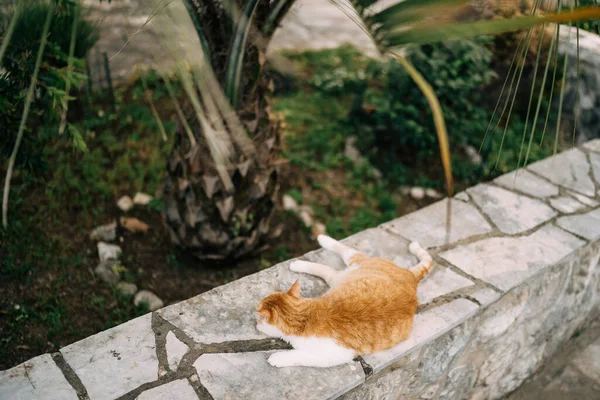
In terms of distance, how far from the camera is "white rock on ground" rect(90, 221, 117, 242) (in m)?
2.90

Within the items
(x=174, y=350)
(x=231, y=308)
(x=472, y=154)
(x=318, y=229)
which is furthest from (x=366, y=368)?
(x=472, y=154)

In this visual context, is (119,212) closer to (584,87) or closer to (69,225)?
(69,225)

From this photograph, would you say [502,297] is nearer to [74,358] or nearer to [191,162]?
[191,162]

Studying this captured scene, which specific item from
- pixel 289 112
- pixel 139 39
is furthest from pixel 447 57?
pixel 139 39

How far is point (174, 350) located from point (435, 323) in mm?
971

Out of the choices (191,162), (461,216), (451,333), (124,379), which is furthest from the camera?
(461,216)

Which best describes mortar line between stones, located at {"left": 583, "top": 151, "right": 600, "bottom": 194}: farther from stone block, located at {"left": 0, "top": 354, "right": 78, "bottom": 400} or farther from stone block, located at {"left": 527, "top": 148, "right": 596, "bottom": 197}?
stone block, located at {"left": 0, "top": 354, "right": 78, "bottom": 400}

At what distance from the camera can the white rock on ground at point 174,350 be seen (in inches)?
67.9

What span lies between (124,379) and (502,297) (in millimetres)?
1544

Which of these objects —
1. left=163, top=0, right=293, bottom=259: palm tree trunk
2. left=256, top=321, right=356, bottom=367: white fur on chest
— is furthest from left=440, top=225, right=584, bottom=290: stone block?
left=163, top=0, right=293, bottom=259: palm tree trunk

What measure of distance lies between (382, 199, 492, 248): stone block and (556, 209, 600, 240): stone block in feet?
1.41

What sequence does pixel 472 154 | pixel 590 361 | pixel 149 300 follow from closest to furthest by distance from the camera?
pixel 149 300
pixel 590 361
pixel 472 154

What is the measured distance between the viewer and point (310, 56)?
508 cm

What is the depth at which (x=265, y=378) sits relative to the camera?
1701 mm
